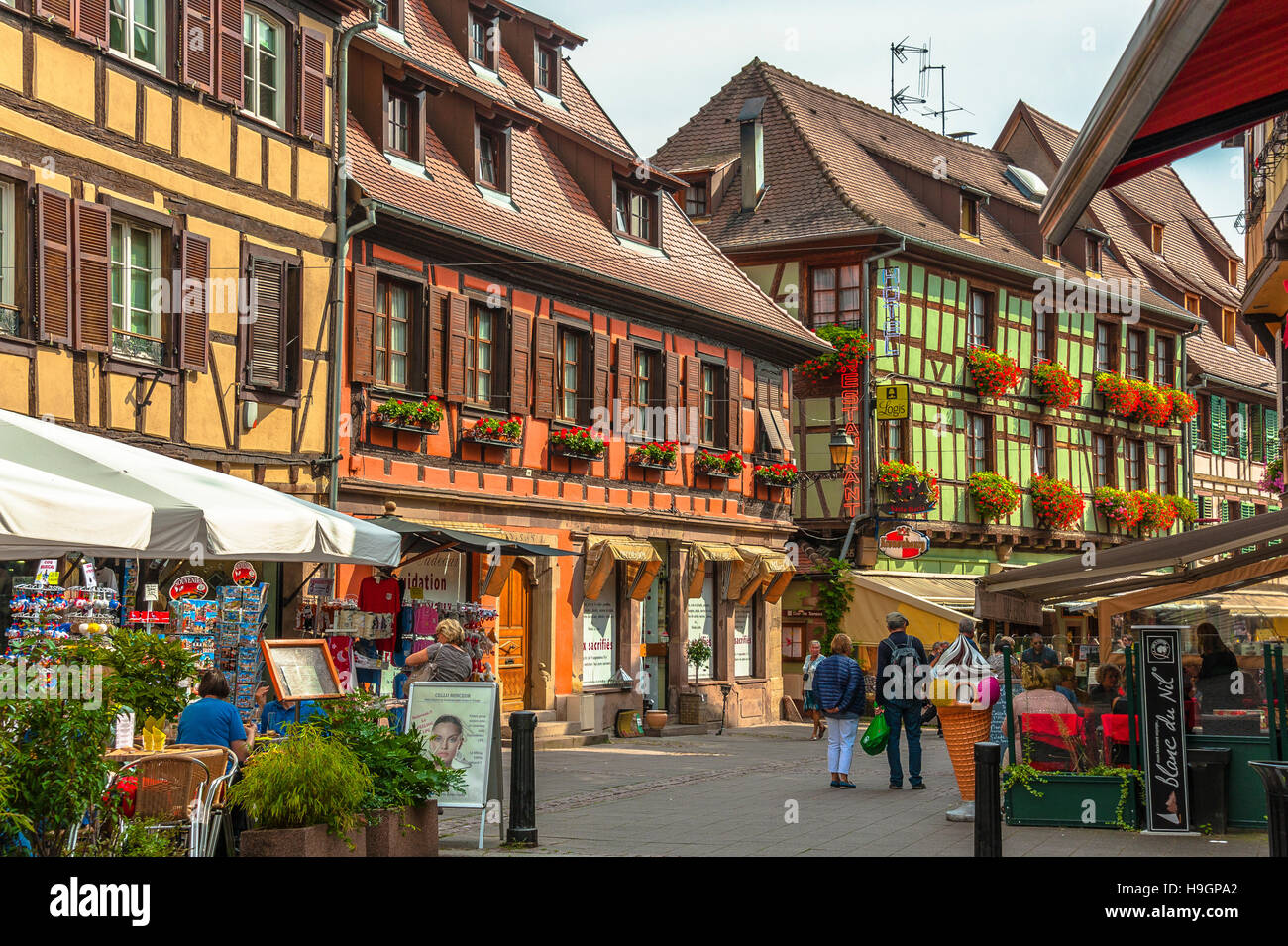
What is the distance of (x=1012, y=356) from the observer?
1416 inches

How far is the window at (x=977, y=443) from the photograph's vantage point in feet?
114

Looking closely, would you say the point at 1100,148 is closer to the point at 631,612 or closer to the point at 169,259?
the point at 169,259

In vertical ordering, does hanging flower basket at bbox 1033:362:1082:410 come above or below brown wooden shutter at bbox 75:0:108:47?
below

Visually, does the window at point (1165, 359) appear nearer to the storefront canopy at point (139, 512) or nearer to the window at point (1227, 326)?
the window at point (1227, 326)

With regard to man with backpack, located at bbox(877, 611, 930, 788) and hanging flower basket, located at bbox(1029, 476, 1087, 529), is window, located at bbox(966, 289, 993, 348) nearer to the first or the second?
hanging flower basket, located at bbox(1029, 476, 1087, 529)

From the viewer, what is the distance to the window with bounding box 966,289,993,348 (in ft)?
115

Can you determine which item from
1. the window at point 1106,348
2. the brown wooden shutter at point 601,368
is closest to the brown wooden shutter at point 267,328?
the brown wooden shutter at point 601,368

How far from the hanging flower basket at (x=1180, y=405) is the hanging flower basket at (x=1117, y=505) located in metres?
3.24

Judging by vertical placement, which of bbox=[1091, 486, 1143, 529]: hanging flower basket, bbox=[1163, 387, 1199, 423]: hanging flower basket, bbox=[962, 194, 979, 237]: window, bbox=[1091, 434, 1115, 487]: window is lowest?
bbox=[1091, 486, 1143, 529]: hanging flower basket

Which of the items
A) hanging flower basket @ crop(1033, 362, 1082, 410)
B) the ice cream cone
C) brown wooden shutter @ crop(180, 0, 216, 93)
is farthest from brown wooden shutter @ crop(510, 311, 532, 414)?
hanging flower basket @ crop(1033, 362, 1082, 410)

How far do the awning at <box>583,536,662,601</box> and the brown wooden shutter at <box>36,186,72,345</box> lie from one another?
31.7 feet

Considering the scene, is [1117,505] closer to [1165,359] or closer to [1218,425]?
[1165,359]
